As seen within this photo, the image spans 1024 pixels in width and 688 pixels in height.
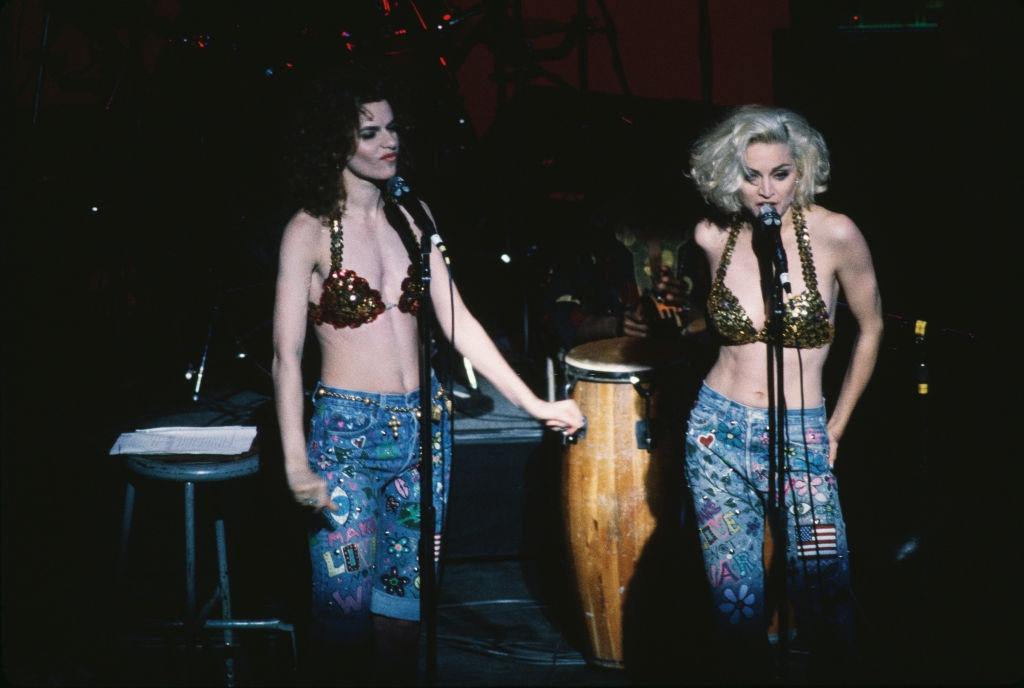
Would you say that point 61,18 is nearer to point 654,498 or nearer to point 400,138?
point 400,138

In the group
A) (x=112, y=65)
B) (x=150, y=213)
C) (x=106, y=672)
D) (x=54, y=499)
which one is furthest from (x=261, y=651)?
(x=112, y=65)

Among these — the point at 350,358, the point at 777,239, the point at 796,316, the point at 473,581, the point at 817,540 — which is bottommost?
the point at 473,581

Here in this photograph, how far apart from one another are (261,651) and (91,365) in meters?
2.62

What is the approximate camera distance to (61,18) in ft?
18.2

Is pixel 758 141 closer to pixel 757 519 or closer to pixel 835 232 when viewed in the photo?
pixel 835 232

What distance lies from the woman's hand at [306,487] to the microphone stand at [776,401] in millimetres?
1328

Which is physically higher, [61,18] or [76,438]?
[61,18]

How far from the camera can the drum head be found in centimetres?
363

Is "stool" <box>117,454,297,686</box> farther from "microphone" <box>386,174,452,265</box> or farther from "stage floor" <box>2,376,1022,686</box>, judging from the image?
"microphone" <box>386,174,452,265</box>

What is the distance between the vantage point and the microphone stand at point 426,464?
2.67 metres

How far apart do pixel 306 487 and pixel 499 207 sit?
3241 mm

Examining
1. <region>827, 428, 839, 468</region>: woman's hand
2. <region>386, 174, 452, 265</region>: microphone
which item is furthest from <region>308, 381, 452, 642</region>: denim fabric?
<region>827, 428, 839, 468</region>: woman's hand

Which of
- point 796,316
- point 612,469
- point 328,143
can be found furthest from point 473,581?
point 328,143

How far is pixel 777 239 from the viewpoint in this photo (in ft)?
8.45
